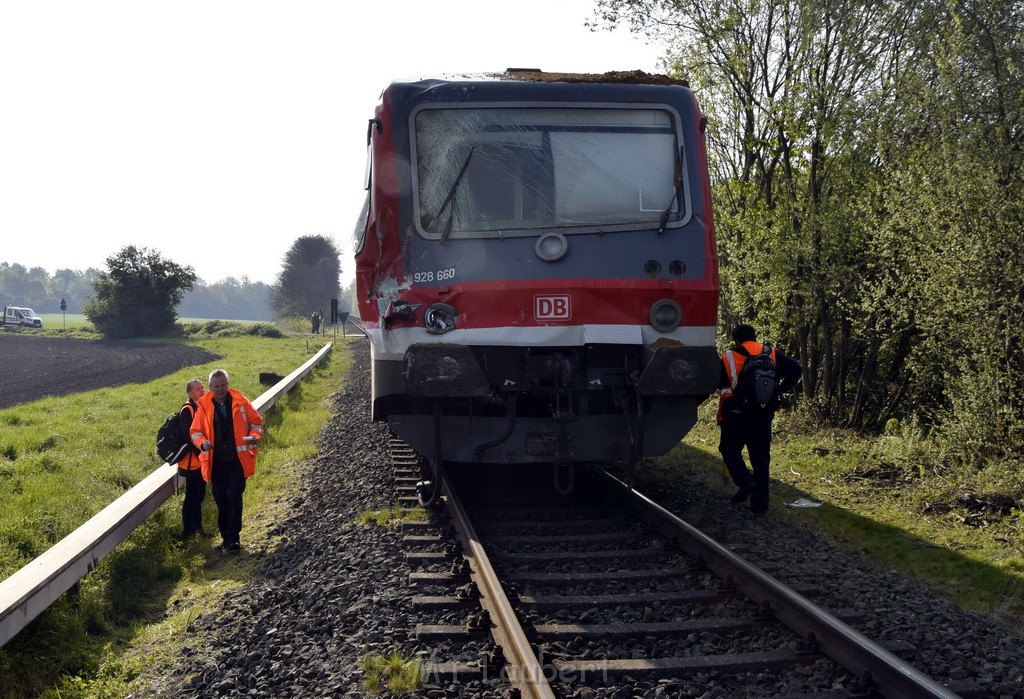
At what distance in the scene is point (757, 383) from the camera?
770 cm

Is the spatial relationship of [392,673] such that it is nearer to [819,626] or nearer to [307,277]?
[819,626]

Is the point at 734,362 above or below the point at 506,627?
above

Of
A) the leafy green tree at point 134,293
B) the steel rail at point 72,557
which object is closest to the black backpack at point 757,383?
the steel rail at point 72,557

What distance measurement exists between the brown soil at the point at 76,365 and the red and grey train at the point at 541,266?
1343 cm

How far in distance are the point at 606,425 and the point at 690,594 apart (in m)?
2.08

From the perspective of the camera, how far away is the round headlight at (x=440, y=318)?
22.7 ft

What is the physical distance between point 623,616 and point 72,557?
338 cm

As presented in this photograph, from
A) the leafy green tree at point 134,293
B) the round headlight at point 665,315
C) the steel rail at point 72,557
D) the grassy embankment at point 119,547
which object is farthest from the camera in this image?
the leafy green tree at point 134,293

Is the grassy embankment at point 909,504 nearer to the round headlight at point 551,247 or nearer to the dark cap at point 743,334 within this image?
the dark cap at point 743,334

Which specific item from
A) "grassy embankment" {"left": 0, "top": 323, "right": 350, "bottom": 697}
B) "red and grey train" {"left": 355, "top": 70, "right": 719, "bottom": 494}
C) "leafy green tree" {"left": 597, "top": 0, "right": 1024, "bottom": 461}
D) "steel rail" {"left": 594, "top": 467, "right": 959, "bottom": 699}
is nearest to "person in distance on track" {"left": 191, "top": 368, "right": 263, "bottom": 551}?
"grassy embankment" {"left": 0, "top": 323, "right": 350, "bottom": 697}

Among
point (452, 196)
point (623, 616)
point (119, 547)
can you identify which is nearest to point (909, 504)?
point (623, 616)

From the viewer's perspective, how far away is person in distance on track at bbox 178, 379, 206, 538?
7.94 metres

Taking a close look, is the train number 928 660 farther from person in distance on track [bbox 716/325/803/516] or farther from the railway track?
person in distance on track [bbox 716/325/803/516]

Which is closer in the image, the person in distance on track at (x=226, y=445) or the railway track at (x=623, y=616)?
the railway track at (x=623, y=616)
